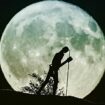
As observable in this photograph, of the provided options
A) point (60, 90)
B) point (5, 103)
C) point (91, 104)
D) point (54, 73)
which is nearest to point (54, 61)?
point (54, 73)

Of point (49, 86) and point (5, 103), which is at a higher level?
point (5, 103)

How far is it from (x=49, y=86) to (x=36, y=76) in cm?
201

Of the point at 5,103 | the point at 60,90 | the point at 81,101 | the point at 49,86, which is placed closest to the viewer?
the point at 5,103

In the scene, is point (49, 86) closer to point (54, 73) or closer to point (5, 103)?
point (54, 73)

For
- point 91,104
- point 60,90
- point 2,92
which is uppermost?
point 2,92

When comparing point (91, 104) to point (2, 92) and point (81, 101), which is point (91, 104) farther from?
point (2, 92)

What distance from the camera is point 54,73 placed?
35.1 ft

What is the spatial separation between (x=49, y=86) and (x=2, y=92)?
643cm

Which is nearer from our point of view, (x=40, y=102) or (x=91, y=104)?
(x=40, y=102)

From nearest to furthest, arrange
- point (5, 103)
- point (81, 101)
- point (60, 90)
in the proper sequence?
point (5, 103), point (81, 101), point (60, 90)

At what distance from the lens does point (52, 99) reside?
7664mm

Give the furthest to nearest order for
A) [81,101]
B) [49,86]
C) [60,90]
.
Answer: [60,90] → [49,86] → [81,101]

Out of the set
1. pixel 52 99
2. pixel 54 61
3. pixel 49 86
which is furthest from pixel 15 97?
pixel 49 86

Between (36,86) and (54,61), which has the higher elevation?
(54,61)
